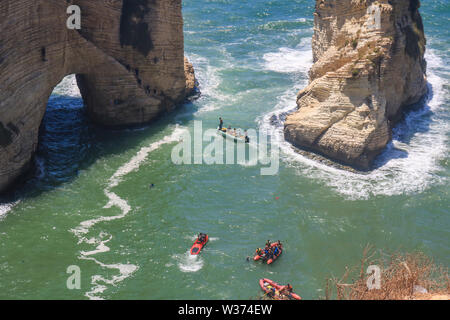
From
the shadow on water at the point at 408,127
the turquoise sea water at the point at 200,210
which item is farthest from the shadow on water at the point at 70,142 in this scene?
the shadow on water at the point at 408,127

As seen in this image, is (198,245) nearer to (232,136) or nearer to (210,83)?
(232,136)

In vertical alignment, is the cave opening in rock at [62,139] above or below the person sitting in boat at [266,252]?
above

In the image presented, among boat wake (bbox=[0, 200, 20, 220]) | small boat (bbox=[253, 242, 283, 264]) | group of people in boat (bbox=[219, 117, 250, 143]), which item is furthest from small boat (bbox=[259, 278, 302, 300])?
boat wake (bbox=[0, 200, 20, 220])

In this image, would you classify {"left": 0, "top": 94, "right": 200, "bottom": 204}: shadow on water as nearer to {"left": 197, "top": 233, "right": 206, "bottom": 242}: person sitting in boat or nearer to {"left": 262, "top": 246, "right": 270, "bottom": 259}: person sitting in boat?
{"left": 197, "top": 233, "right": 206, "bottom": 242}: person sitting in boat

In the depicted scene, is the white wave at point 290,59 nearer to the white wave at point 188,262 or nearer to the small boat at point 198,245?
the small boat at point 198,245

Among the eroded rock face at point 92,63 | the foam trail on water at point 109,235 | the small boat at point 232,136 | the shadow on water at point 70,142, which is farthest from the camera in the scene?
the small boat at point 232,136

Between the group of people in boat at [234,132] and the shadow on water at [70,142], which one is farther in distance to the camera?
the group of people in boat at [234,132]

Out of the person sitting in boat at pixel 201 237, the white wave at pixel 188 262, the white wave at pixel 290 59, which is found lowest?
the white wave at pixel 188 262

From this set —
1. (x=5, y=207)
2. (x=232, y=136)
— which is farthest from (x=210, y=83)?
(x=5, y=207)
